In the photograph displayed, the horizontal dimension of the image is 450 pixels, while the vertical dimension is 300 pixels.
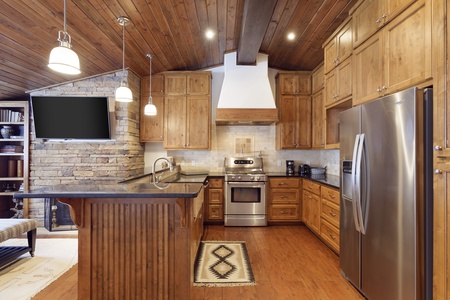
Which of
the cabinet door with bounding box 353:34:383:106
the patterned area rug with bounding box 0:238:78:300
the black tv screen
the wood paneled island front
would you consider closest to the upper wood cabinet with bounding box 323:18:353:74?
the cabinet door with bounding box 353:34:383:106

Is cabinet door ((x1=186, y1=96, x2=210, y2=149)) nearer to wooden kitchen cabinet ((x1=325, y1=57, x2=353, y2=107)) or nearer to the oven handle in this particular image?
the oven handle

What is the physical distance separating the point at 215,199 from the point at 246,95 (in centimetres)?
197

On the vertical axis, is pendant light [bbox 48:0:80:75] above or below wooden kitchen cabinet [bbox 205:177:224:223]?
above

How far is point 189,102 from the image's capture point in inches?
176

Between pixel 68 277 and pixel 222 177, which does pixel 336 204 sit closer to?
pixel 222 177

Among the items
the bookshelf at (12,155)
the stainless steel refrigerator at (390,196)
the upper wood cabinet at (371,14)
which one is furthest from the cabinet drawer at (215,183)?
the bookshelf at (12,155)

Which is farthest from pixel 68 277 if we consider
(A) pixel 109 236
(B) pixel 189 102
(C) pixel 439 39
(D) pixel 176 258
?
(C) pixel 439 39

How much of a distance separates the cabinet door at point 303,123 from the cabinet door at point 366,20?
2042mm

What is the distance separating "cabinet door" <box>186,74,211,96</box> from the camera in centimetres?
449

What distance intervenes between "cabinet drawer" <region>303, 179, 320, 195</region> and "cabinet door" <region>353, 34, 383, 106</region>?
1.57 meters

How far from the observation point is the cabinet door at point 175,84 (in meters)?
4.48

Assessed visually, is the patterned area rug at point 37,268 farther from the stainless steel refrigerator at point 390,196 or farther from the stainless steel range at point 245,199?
the stainless steel refrigerator at point 390,196

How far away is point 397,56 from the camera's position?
186 cm

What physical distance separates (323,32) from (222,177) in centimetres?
280
